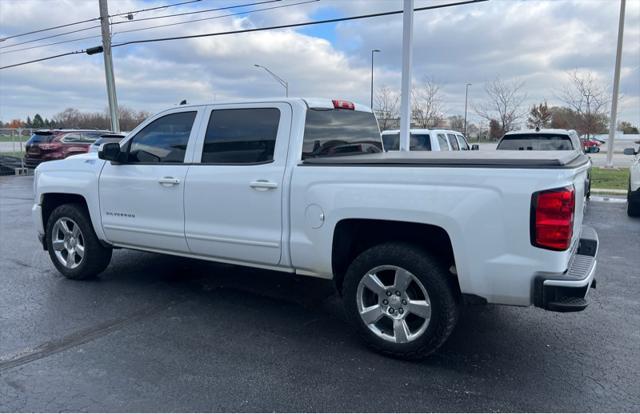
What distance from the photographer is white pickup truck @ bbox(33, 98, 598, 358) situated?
10.3 feet

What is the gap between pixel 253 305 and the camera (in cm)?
480

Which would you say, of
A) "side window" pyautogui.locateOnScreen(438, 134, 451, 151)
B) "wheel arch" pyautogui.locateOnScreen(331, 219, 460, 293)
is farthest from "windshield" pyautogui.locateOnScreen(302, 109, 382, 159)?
"side window" pyautogui.locateOnScreen(438, 134, 451, 151)

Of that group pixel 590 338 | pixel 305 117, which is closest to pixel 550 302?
pixel 590 338

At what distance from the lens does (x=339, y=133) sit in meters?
4.70

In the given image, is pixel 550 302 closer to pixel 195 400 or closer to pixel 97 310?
pixel 195 400

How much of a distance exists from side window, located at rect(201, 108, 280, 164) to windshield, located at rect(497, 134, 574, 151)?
762 cm

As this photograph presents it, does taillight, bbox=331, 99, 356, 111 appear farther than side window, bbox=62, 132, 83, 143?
No

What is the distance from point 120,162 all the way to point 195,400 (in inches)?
113

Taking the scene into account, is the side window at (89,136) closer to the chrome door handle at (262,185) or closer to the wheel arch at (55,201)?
the wheel arch at (55,201)

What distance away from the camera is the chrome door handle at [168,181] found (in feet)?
15.2

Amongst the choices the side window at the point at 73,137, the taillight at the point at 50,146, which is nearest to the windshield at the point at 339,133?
the taillight at the point at 50,146

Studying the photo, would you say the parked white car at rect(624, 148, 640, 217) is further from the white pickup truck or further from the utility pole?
the utility pole

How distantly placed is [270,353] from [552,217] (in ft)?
7.35

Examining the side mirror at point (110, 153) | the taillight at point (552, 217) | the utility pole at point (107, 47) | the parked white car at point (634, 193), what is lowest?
the parked white car at point (634, 193)
